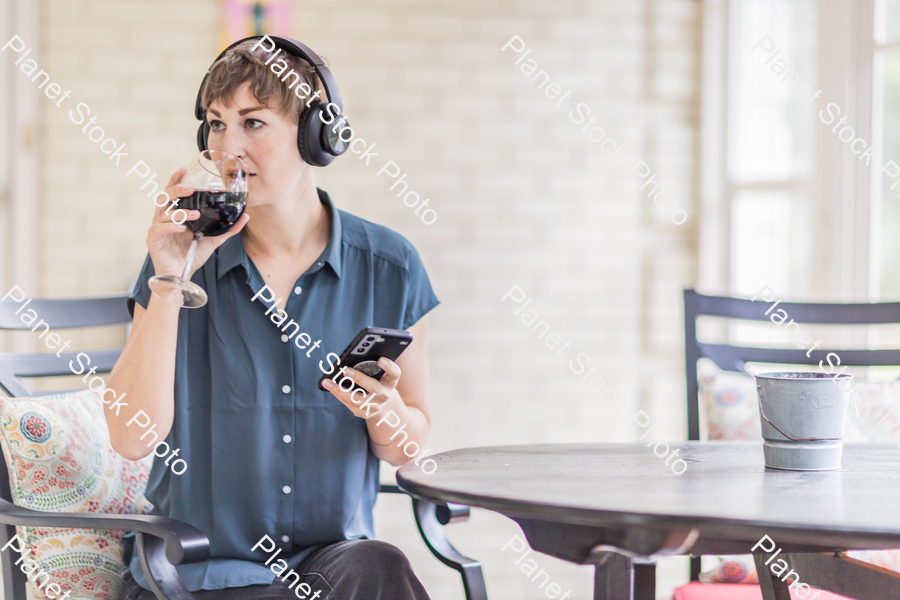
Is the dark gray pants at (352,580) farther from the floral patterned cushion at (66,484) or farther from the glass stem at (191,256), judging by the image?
the glass stem at (191,256)

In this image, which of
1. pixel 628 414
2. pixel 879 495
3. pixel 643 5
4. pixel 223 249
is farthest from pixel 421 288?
pixel 643 5

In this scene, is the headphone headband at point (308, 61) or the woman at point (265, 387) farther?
the headphone headband at point (308, 61)

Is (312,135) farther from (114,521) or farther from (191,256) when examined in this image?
(114,521)

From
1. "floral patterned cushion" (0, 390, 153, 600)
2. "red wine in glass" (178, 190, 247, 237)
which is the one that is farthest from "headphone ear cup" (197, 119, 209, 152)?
"floral patterned cushion" (0, 390, 153, 600)

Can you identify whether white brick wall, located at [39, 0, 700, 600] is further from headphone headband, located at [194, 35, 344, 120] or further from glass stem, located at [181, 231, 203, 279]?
glass stem, located at [181, 231, 203, 279]

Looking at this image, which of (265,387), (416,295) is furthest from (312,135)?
(265,387)

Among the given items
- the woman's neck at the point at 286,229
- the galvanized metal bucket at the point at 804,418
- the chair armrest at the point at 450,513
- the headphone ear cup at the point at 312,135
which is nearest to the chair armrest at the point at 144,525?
the chair armrest at the point at 450,513

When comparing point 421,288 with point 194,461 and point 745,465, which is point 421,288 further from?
point 745,465

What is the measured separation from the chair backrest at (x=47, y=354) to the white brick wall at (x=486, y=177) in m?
1.17

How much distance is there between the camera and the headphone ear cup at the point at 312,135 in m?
1.54

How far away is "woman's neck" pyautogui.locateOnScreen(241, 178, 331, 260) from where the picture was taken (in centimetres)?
160

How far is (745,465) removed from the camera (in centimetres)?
126

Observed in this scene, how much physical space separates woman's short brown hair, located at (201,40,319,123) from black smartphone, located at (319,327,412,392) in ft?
1.76

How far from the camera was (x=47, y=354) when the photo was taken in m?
1.76
